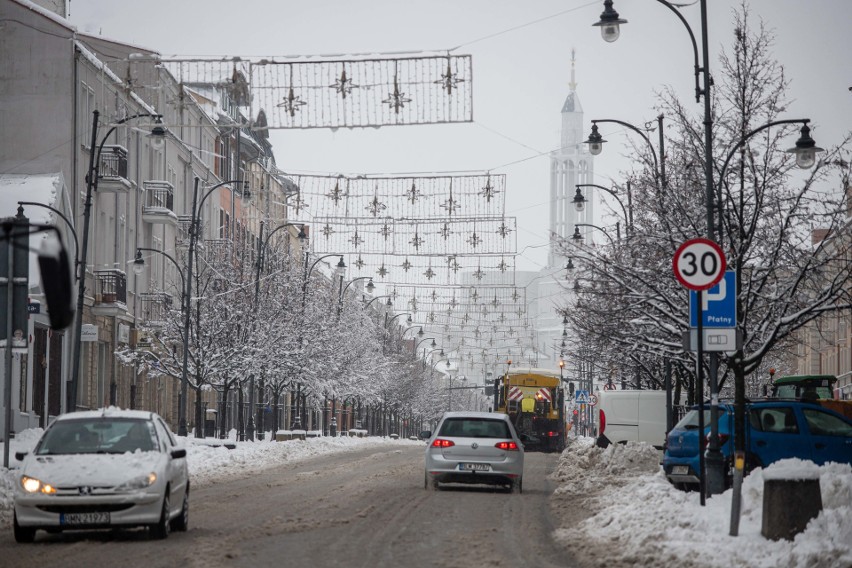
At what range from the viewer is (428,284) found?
60188mm

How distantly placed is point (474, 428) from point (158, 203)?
36.6 meters

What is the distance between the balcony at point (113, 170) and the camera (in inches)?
2024

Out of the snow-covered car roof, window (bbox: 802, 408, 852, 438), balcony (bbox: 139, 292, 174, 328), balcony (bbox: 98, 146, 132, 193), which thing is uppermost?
balcony (bbox: 98, 146, 132, 193)

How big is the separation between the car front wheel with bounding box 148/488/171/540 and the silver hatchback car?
35.5 feet

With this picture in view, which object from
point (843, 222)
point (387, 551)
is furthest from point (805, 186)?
point (387, 551)

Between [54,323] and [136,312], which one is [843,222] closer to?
[54,323]

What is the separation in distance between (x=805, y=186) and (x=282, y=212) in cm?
6920

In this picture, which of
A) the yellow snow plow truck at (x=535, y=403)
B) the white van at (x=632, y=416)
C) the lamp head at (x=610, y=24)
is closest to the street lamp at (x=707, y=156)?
the lamp head at (x=610, y=24)

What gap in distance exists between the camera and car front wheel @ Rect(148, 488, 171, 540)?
1612 cm

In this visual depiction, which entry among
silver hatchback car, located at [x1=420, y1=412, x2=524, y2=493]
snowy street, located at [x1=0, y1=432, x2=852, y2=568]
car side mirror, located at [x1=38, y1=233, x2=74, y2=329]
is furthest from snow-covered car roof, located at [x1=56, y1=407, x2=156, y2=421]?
silver hatchback car, located at [x1=420, y1=412, x2=524, y2=493]

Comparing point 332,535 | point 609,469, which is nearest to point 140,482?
point 332,535

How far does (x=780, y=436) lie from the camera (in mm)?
24359

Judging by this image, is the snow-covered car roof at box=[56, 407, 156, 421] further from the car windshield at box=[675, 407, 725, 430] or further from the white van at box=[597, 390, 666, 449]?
the white van at box=[597, 390, 666, 449]

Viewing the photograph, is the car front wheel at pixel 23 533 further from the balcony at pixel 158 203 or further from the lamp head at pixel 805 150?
the balcony at pixel 158 203
